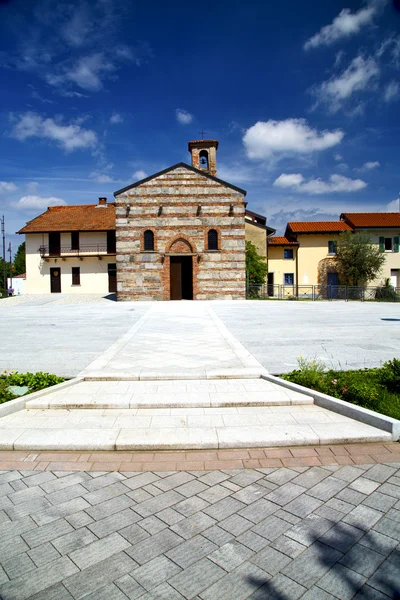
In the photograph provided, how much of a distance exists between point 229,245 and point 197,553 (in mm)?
25084

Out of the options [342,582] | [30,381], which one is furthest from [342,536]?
[30,381]

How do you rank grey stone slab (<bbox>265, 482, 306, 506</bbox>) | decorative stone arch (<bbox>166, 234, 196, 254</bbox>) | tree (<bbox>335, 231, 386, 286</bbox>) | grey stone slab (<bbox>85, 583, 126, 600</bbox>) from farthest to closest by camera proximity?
tree (<bbox>335, 231, 386, 286</bbox>) < decorative stone arch (<bbox>166, 234, 196, 254</bbox>) < grey stone slab (<bbox>265, 482, 306, 506</bbox>) < grey stone slab (<bbox>85, 583, 126, 600</bbox>)

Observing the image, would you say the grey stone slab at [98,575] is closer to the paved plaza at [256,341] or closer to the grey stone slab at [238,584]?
the grey stone slab at [238,584]

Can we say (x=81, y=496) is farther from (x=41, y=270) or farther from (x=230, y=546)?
(x=41, y=270)

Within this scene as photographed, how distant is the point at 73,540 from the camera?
2904 millimetres

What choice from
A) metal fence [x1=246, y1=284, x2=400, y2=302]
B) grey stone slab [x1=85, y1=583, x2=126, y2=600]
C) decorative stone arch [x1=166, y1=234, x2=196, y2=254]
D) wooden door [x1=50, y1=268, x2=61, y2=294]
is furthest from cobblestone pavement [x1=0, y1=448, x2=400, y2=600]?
wooden door [x1=50, y1=268, x2=61, y2=294]

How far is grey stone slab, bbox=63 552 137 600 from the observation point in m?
2.45

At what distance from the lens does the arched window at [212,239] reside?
2719cm

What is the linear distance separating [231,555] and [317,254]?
127 feet

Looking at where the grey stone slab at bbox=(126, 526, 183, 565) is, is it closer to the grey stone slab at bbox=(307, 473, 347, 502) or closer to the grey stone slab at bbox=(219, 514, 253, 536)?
the grey stone slab at bbox=(219, 514, 253, 536)

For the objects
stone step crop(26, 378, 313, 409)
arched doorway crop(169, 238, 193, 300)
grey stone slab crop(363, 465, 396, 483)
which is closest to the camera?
grey stone slab crop(363, 465, 396, 483)

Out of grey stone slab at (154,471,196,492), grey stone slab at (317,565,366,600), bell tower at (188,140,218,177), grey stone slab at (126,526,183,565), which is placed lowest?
grey stone slab at (317,565,366,600)

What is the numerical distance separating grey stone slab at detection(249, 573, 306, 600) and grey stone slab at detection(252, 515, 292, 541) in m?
0.40

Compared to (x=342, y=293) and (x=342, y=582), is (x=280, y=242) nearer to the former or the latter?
(x=342, y=293)
